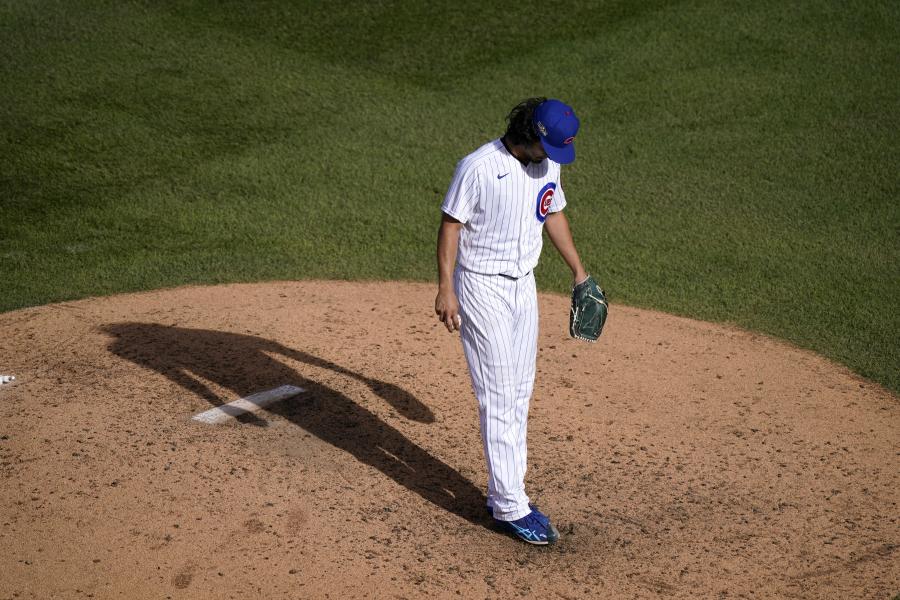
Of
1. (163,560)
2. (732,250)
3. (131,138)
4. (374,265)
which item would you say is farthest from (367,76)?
(163,560)

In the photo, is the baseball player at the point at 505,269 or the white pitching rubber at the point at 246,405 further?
the white pitching rubber at the point at 246,405

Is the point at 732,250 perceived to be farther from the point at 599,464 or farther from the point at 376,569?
the point at 376,569

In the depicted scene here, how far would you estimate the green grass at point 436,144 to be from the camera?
8.50 metres

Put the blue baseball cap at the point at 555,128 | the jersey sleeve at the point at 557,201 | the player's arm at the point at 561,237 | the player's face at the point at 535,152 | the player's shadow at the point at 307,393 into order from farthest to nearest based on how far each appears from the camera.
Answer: the player's shadow at the point at 307,393 → the player's arm at the point at 561,237 → the jersey sleeve at the point at 557,201 → the player's face at the point at 535,152 → the blue baseball cap at the point at 555,128

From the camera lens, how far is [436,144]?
10.8 metres

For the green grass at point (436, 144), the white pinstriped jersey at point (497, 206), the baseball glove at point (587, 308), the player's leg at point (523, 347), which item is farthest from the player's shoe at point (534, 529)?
the green grass at point (436, 144)

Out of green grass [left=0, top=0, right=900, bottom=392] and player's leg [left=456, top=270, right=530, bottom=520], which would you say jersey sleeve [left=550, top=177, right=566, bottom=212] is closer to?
player's leg [left=456, top=270, right=530, bottom=520]

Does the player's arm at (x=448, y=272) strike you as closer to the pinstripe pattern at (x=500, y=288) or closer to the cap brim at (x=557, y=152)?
the pinstripe pattern at (x=500, y=288)

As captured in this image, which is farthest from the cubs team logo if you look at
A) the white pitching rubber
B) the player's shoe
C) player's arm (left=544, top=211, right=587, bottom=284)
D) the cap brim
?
the white pitching rubber

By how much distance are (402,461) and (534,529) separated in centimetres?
108

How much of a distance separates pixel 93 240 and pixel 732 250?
5589mm

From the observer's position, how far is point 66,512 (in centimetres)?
500

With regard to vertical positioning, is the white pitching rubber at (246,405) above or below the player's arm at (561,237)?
below

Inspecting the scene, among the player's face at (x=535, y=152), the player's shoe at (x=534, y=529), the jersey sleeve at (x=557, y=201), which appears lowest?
the player's shoe at (x=534, y=529)
